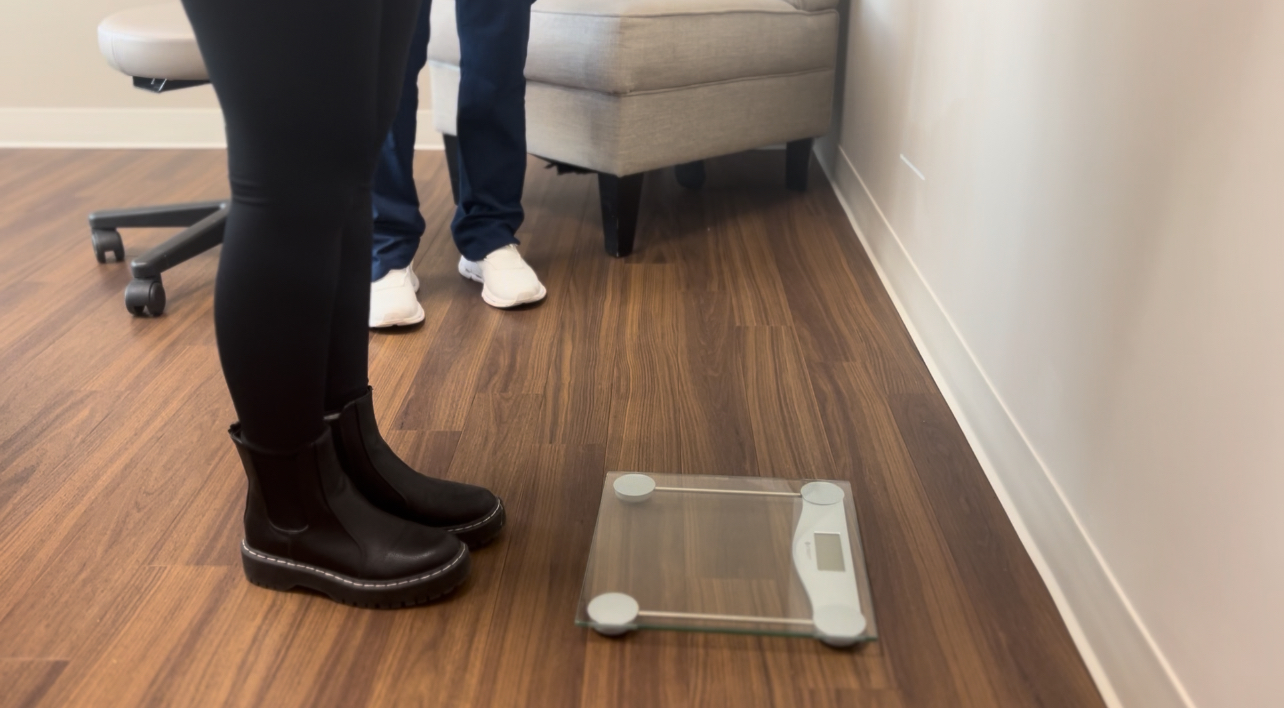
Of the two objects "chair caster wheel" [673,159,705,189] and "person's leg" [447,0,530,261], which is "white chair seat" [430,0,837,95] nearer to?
"person's leg" [447,0,530,261]

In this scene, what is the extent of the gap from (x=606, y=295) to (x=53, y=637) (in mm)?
963

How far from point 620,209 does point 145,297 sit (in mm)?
801

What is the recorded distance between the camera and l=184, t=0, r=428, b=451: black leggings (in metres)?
0.64

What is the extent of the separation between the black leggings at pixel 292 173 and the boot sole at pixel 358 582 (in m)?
0.14

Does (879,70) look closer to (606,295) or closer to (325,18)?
(606,295)

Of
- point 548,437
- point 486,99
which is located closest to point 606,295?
point 486,99

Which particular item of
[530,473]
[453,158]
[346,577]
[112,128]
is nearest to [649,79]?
[453,158]

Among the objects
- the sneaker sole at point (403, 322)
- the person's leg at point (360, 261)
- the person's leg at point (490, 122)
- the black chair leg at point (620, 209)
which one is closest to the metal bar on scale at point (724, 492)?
the person's leg at point (360, 261)

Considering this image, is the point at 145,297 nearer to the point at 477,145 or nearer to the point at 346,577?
the point at 477,145

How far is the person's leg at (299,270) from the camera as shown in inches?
25.4

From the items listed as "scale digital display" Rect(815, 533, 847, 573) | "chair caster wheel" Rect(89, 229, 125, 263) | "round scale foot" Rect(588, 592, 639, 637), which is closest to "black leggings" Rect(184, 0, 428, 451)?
"round scale foot" Rect(588, 592, 639, 637)

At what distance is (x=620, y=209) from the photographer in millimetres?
1768

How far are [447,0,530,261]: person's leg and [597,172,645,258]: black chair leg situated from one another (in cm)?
20

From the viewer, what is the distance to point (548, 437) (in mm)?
1140
